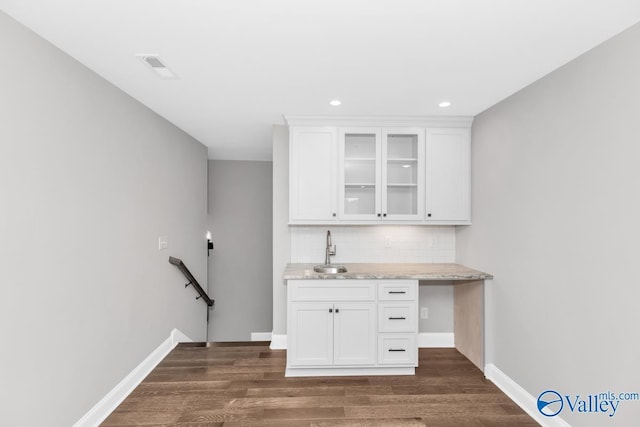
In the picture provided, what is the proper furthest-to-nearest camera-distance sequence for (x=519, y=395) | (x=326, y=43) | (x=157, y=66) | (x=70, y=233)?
(x=519, y=395)
(x=157, y=66)
(x=70, y=233)
(x=326, y=43)

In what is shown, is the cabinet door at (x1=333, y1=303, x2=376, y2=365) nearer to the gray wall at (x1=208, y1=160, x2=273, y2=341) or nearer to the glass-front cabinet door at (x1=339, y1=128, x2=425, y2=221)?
the glass-front cabinet door at (x1=339, y1=128, x2=425, y2=221)

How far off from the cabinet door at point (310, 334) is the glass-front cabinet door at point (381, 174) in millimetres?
957

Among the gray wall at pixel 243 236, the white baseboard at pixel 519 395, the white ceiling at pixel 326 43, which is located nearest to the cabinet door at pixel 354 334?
the white baseboard at pixel 519 395

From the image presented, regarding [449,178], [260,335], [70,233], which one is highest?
[449,178]

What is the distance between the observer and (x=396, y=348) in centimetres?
305

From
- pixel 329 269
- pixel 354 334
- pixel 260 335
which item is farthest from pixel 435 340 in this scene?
pixel 260 335

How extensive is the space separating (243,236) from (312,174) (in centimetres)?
258

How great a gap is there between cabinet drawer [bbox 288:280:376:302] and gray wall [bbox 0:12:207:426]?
1375mm

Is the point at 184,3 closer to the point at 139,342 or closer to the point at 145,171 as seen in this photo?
the point at 145,171

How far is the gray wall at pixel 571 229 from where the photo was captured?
5.91ft

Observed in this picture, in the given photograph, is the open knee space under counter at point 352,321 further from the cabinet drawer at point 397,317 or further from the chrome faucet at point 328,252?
Result: the chrome faucet at point 328,252

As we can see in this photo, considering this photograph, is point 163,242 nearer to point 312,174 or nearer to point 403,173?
point 312,174

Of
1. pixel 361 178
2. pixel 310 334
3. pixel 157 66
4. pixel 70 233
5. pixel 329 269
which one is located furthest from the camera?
pixel 361 178

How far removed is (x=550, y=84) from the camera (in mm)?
2342
